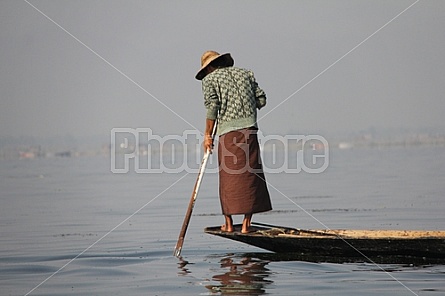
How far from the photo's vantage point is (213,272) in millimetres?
7523

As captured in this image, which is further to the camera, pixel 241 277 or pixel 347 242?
pixel 347 242

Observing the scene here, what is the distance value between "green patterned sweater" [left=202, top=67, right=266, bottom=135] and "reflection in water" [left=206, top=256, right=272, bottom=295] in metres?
1.21

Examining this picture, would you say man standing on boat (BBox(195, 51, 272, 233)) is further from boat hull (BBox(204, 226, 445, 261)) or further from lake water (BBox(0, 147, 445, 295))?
lake water (BBox(0, 147, 445, 295))

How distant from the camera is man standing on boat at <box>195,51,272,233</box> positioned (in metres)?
8.45

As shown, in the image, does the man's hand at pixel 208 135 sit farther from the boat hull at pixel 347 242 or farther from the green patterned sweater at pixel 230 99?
the boat hull at pixel 347 242

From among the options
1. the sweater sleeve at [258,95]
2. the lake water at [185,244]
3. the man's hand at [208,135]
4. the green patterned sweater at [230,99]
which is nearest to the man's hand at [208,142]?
the man's hand at [208,135]

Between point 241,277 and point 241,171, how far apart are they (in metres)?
1.46

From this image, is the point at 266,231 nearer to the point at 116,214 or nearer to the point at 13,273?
the point at 13,273

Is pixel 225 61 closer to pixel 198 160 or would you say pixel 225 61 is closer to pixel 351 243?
pixel 351 243

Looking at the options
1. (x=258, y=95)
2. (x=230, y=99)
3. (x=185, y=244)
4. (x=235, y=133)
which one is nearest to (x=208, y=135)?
(x=235, y=133)

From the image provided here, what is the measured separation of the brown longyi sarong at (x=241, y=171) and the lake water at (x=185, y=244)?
0.48 meters

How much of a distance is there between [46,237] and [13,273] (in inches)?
108

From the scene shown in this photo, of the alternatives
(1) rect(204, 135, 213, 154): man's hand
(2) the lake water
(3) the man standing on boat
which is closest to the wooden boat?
(2) the lake water

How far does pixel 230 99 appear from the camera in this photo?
8.46 metres
